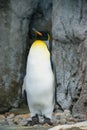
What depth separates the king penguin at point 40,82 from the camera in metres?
6.96

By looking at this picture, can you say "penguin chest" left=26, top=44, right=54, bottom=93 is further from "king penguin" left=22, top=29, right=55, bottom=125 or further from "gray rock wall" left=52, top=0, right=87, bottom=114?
"gray rock wall" left=52, top=0, right=87, bottom=114

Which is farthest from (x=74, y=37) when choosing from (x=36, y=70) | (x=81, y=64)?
(x=36, y=70)

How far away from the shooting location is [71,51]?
908cm

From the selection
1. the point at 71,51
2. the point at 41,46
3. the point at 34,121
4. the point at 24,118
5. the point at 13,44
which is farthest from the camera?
the point at 13,44

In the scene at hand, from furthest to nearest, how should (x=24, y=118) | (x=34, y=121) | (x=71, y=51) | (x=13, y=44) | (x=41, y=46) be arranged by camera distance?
(x=13, y=44) < (x=71, y=51) < (x=24, y=118) < (x=41, y=46) < (x=34, y=121)

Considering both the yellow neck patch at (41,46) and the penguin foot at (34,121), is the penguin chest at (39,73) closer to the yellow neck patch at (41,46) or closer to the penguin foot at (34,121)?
the yellow neck patch at (41,46)

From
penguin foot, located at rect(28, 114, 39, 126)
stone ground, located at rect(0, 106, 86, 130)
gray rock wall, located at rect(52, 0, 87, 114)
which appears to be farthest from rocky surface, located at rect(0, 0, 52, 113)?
penguin foot, located at rect(28, 114, 39, 126)

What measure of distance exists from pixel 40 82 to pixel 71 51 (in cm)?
219

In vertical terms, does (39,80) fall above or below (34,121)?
above

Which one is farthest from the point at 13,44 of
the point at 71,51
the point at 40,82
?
the point at 40,82

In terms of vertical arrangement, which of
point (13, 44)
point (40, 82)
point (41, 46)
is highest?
point (41, 46)

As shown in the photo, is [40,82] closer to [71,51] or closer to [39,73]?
[39,73]

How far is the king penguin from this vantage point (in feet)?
22.8

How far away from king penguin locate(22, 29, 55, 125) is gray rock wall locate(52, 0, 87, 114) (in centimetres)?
143
